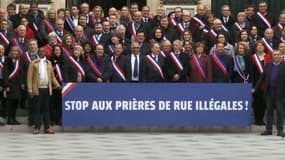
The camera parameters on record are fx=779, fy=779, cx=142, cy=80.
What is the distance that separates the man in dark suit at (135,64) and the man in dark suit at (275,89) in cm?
287

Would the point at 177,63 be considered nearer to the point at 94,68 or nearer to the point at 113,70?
the point at 113,70

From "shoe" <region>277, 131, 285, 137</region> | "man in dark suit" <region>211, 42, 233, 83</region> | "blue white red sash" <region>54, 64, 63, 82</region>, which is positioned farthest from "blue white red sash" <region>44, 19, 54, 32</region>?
"shoe" <region>277, 131, 285, 137</region>

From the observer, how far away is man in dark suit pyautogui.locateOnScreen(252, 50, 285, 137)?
679 inches

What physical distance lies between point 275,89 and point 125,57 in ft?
11.4

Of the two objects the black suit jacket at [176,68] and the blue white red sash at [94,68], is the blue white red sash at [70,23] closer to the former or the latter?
the blue white red sash at [94,68]

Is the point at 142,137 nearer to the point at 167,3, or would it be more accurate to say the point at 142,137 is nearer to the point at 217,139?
the point at 217,139

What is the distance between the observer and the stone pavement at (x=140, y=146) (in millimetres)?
14266

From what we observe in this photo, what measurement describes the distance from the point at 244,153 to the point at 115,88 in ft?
13.2

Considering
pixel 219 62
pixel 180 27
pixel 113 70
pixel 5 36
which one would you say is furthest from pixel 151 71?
pixel 5 36

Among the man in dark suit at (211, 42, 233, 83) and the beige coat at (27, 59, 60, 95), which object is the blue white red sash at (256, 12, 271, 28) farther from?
the beige coat at (27, 59, 60, 95)

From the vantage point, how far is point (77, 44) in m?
18.1

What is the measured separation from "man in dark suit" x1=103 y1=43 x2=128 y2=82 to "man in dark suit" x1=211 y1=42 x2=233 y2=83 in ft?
6.76

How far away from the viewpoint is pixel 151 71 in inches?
704

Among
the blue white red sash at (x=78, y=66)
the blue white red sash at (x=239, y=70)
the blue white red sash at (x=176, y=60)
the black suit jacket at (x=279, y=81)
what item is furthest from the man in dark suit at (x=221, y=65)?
the blue white red sash at (x=78, y=66)
